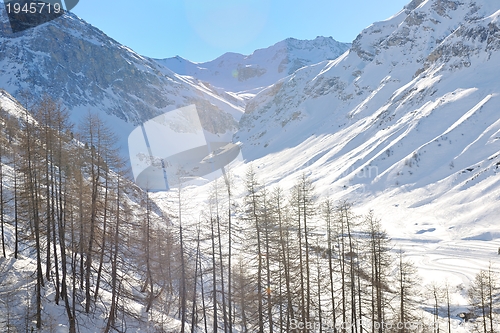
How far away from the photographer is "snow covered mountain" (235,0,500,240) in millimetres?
71375

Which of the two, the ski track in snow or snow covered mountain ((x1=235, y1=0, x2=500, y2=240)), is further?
snow covered mountain ((x1=235, y1=0, x2=500, y2=240))

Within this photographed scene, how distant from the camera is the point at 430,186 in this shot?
8244 centimetres

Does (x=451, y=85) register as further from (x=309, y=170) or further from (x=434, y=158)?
(x=309, y=170)

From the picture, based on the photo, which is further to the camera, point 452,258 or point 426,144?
point 426,144

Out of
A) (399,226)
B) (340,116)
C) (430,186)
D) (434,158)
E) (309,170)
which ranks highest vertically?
(340,116)

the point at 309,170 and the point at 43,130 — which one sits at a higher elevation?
the point at 309,170

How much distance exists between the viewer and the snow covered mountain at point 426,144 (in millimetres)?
71375

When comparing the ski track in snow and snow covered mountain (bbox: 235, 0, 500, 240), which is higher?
snow covered mountain (bbox: 235, 0, 500, 240)

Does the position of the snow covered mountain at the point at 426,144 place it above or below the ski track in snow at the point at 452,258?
above

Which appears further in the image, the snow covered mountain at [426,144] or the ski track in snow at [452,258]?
the snow covered mountain at [426,144]

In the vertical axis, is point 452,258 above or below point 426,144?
below

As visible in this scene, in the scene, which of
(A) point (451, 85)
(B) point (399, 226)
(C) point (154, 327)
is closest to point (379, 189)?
(B) point (399, 226)

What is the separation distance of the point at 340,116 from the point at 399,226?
108342 mm

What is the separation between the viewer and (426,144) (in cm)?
9338
